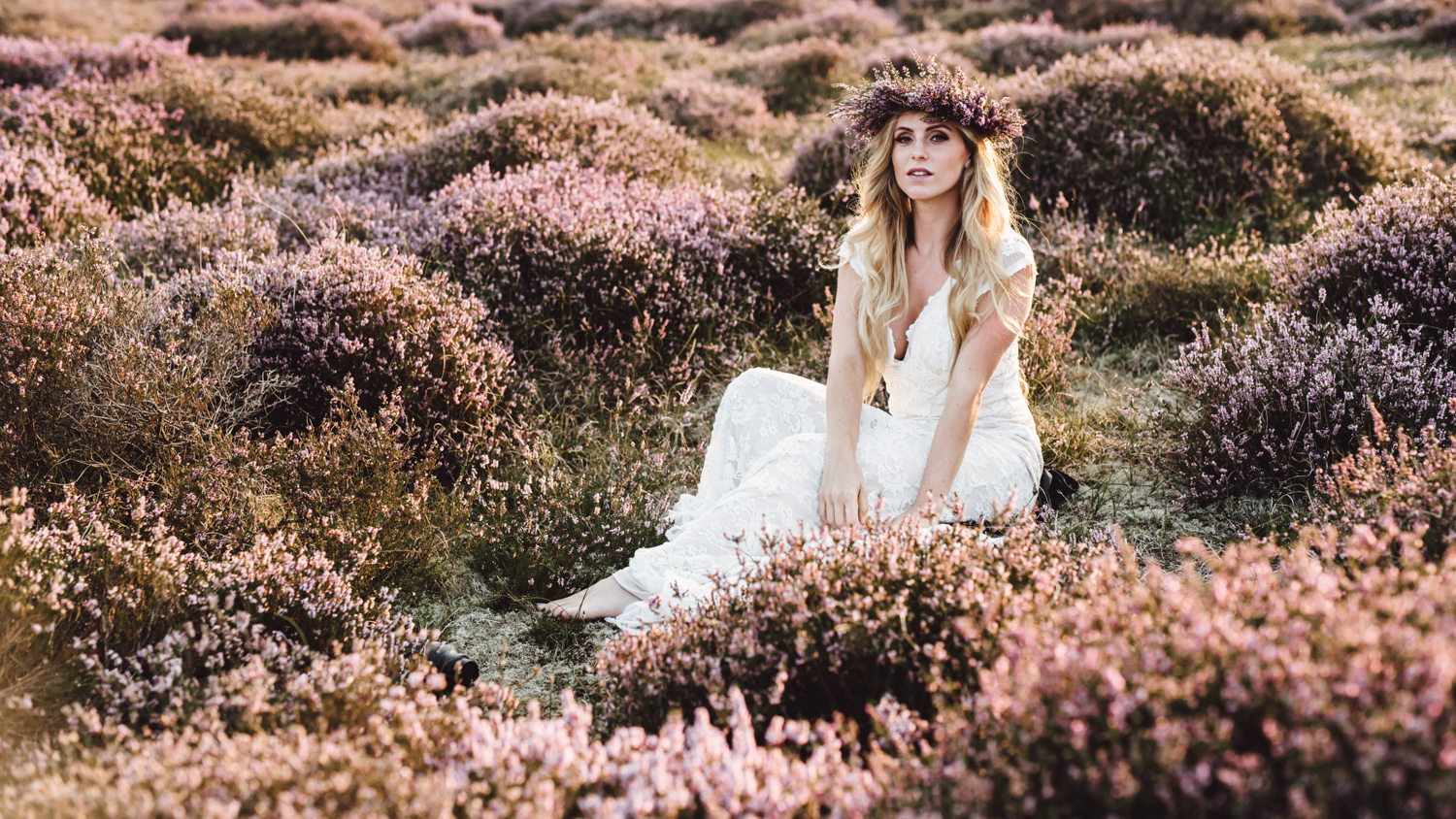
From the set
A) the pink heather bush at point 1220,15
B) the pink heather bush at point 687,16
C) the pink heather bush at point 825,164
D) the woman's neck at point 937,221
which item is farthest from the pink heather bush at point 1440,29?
the woman's neck at point 937,221

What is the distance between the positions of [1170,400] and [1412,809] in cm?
391

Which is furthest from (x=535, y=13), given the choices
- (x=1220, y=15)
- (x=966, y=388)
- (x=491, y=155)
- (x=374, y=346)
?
(x=966, y=388)

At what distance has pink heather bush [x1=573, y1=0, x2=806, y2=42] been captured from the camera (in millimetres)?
18719

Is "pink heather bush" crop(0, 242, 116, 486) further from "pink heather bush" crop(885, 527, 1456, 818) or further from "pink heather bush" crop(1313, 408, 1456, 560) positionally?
"pink heather bush" crop(1313, 408, 1456, 560)

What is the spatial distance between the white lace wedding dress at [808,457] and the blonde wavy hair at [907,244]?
7 cm

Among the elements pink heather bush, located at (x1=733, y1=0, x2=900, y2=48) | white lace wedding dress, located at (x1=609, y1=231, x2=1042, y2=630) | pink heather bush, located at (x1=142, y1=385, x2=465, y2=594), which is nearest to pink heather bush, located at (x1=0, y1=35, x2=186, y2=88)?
pink heather bush, located at (x1=142, y1=385, x2=465, y2=594)

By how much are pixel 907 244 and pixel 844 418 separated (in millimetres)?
938

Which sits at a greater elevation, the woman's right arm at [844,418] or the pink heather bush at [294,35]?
the pink heather bush at [294,35]

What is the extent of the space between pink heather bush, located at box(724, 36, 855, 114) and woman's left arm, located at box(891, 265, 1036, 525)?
833 cm

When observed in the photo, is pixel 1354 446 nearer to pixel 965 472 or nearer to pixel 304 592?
pixel 965 472

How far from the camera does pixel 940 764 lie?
5.88 ft

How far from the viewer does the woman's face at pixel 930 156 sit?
373cm

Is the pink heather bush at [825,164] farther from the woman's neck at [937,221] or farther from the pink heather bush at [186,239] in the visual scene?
the pink heather bush at [186,239]

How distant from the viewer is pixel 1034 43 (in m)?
12.4
